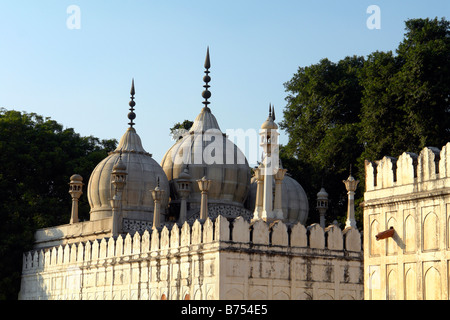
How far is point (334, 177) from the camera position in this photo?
51.1 meters

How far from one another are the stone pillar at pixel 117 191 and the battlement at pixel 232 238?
8.76 ft

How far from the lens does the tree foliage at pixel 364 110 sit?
149 ft

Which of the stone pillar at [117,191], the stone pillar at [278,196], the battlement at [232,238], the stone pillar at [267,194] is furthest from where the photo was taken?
the stone pillar at [117,191]

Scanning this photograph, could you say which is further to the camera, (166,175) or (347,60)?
(347,60)

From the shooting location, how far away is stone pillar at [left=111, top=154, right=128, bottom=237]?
38.3m

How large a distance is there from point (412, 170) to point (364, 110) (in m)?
27.1

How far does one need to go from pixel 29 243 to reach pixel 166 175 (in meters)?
6.95

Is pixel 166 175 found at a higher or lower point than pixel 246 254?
higher

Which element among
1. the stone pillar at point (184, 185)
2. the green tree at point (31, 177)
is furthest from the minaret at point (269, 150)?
the green tree at point (31, 177)

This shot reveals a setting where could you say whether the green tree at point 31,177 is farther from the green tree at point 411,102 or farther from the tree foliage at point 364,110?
the green tree at point 411,102

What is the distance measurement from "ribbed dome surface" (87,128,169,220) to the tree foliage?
10341 millimetres
